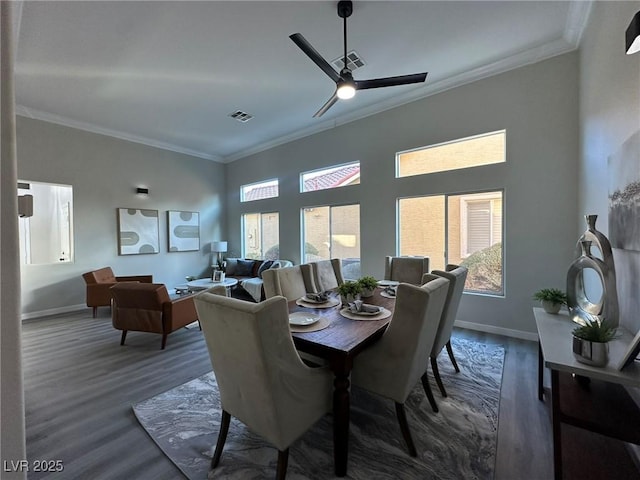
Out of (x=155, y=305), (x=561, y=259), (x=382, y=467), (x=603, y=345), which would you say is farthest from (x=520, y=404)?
(x=155, y=305)

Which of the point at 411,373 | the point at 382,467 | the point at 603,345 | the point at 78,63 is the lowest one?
the point at 382,467

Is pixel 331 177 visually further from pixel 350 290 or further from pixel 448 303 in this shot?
pixel 448 303

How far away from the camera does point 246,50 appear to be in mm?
3102

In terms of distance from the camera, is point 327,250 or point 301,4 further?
point 327,250

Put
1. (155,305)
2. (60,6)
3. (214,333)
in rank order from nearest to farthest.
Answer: (214,333) → (60,6) → (155,305)

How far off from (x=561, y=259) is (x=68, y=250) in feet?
26.7

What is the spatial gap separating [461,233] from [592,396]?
2652 millimetres

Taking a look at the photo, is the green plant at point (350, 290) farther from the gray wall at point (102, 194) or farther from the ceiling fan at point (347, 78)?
the gray wall at point (102, 194)

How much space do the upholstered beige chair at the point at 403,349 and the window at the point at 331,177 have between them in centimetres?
355

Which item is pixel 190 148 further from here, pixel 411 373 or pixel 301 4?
pixel 411 373

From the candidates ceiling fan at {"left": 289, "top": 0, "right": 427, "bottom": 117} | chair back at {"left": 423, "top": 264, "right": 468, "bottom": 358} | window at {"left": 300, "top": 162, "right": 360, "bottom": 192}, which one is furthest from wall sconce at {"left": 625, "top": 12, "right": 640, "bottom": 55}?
window at {"left": 300, "top": 162, "right": 360, "bottom": 192}

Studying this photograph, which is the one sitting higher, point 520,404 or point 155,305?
point 155,305

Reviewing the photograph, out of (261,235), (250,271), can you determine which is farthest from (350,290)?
(261,235)

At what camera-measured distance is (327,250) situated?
18.0 ft
